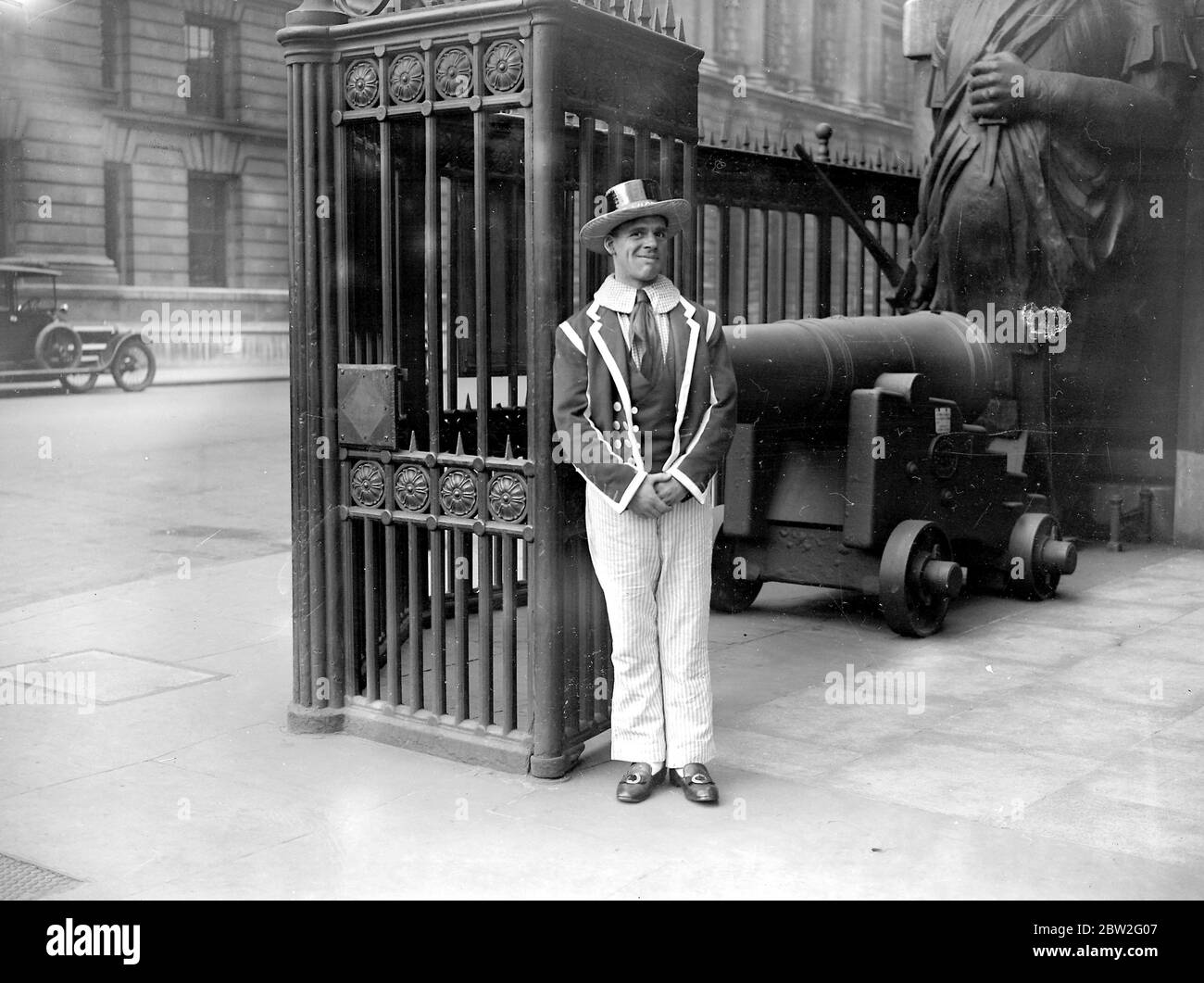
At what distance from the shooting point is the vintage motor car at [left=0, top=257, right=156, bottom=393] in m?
23.1

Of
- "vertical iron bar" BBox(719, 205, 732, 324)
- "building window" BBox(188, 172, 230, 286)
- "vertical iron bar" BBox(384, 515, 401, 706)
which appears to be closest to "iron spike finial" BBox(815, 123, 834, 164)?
"vertical iron bar" BBox(719, 205, 732, 324)

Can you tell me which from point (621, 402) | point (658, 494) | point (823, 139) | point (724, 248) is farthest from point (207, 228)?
point (658, 494)

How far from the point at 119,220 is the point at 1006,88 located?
23.6 meters

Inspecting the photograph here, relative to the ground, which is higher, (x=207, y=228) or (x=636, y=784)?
(x=207, y=228)

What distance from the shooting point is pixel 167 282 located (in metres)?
30.2

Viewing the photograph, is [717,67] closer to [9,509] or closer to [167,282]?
[167,282]

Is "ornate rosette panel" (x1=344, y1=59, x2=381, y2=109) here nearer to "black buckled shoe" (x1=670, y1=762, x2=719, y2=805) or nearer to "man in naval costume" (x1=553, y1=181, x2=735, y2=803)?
"man in naval costume" (x1=553, y1=181, x2=735, y2=803)

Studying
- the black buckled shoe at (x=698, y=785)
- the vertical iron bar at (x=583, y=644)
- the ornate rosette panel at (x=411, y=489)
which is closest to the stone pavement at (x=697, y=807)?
the black buckled shoe at (x=698, y=785)

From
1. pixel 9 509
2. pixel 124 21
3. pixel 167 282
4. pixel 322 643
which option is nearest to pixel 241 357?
pixel 167 282

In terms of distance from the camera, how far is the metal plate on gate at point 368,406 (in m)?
5.16

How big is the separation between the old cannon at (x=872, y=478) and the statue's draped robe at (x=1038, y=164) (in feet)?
6.05

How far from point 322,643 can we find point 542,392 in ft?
4.52

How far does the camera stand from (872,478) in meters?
7.11

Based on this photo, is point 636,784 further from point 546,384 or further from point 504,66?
point 504,66
